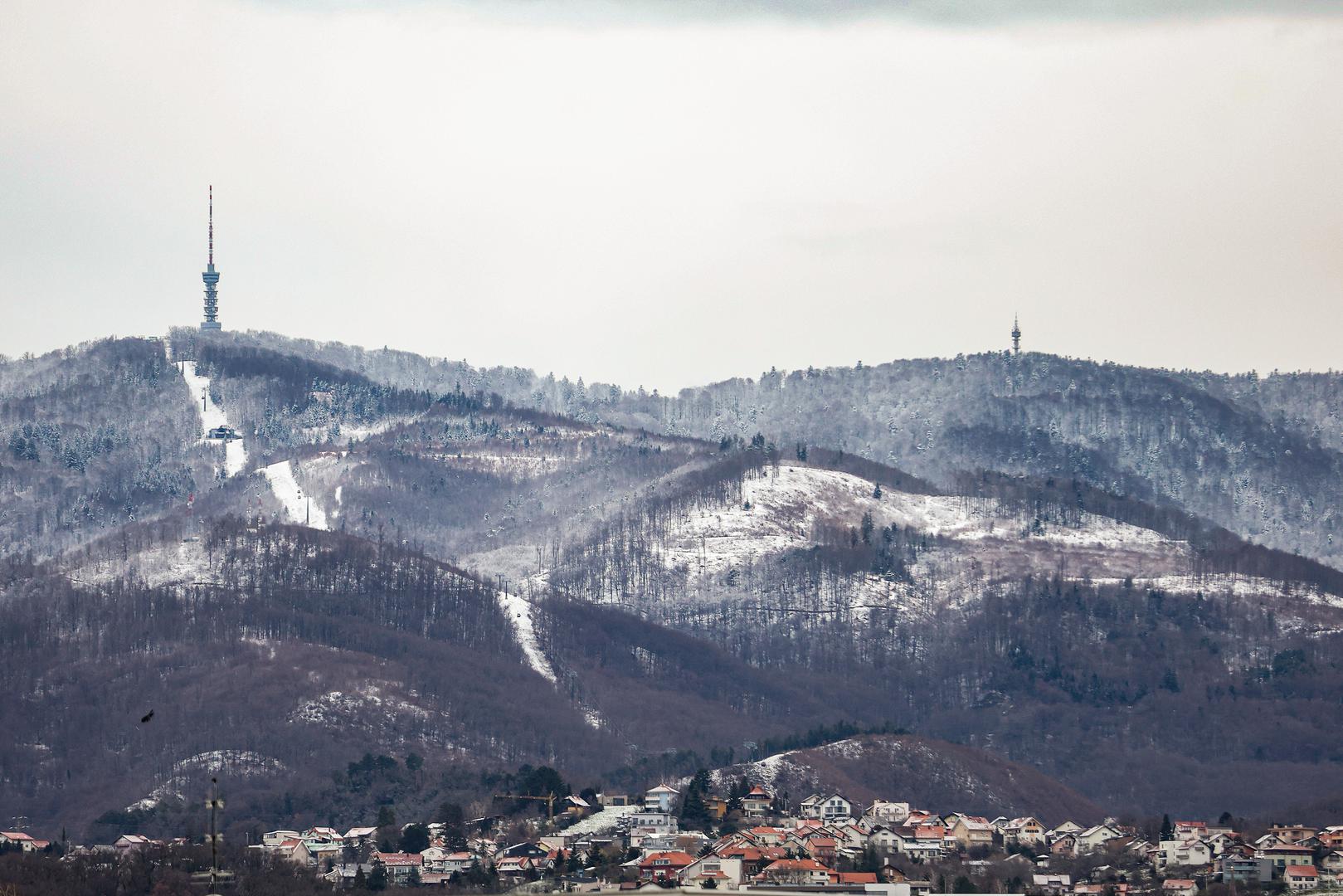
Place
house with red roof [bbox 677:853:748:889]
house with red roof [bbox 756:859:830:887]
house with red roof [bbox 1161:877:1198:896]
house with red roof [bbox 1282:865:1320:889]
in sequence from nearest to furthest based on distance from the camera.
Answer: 1. house with red roof [bbox 1161:877:1198:896]
2. house with red roof [bbox 756:859:830:887]
3. house with red roof [bbox 677:853:748:889]
4. house with red roof [bbox 1282:865:1320:889]

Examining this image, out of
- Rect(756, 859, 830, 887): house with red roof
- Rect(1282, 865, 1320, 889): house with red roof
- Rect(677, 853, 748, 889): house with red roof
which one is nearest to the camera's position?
Rect(756, 859, 830, 887): house with red roof

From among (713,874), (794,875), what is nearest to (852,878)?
(794,875)

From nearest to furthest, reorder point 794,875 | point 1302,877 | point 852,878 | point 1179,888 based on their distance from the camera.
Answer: point 852,878 < point 1179,888 < point 794,875 < point 1302,877

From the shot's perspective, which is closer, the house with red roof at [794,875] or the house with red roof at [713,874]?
the house with red roof at [794,875]

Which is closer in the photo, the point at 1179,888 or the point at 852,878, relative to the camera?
the point at 852,878

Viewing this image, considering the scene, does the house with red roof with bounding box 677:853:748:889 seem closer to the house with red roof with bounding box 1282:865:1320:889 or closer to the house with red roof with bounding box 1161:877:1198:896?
the house with red roof with bounding box 1161:877:1198:896

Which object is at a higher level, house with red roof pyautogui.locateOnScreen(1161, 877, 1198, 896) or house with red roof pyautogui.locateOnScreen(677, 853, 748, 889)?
house with red roof pyautogui.locateOnScreen(1161, 877, 1198, 896)

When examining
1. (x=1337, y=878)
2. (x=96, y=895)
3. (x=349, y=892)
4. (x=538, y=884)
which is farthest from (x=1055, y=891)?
(x=96, y=895)

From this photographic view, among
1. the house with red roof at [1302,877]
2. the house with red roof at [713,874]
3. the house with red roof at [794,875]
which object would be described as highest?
the house with red roof at [1302,877]

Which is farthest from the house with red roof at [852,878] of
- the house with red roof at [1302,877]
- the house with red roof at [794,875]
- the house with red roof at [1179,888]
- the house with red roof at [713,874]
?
the house with red roof at [1302,877]

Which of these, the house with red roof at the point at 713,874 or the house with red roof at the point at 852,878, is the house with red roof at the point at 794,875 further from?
the house with red roof at the point at 713,874

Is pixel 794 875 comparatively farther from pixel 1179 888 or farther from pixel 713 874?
pixel 1179 888

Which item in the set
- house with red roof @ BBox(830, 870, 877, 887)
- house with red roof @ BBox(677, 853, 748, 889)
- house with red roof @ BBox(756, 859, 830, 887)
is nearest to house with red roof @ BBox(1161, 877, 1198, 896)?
house with red roof @ BBox(830, 870, 877, 887)
